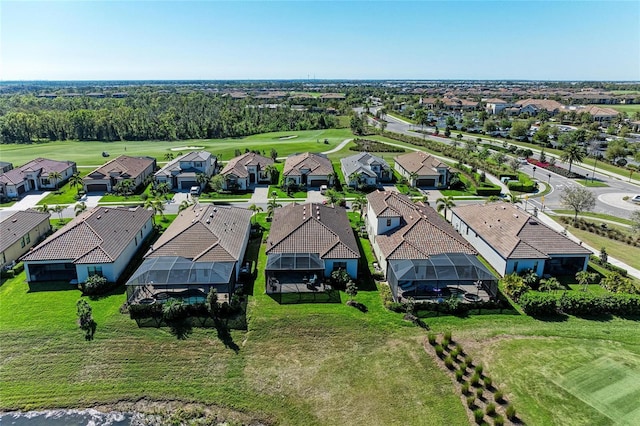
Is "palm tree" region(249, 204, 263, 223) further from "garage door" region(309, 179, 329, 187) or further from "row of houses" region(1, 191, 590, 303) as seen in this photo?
"garage door" region(309, 179, 329, 187)

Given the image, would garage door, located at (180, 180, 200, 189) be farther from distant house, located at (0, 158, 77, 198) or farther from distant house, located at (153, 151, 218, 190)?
distant house, located at (0, 158, 77, 198)

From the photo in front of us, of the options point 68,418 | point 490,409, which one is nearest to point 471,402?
point 490,409

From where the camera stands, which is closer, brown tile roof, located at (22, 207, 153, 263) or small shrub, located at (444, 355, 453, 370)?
small shrub, located at (444, 355, 453, 370)

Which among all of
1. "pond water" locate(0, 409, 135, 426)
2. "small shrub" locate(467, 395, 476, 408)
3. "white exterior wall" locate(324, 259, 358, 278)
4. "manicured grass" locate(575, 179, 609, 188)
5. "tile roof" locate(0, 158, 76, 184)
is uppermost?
"tile roof" locate(0, 158, 76, 184)

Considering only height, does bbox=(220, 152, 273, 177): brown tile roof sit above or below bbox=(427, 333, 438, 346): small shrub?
above

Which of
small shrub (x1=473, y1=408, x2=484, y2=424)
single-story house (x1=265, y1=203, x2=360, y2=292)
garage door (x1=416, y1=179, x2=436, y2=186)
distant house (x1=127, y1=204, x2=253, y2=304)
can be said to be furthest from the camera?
garage door (x1=416, y1=179, x2=436, y2=186)

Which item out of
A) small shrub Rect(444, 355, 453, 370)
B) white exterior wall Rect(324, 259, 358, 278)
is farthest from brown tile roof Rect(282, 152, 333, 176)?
small shrub Rect(444, 355, 453, 370)

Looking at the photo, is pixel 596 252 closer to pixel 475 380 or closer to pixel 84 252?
pixel 475 380

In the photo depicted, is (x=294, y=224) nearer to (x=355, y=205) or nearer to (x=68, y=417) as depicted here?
(x=355, y=205)

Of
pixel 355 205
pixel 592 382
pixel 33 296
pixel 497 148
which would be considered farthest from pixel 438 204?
pixel 497 148

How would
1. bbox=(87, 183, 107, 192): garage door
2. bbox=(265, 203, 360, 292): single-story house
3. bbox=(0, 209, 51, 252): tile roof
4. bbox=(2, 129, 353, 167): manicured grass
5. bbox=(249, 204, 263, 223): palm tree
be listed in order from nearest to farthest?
bbox=(265, 203, 360, 292): single-story house → bbox=(0, 209, 51, 252): tile roof → bbox=(249, 204, 263, 223): palm tree → bbox=(87, 183, 107, 192): garage door → bbox=(2, 129, 353, 167): manicured grass
